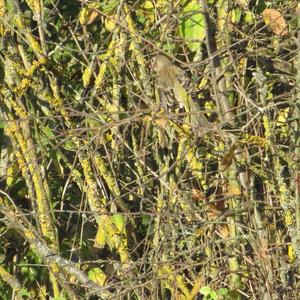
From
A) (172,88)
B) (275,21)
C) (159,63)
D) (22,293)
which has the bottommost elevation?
(22,293)

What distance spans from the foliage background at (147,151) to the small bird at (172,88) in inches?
2.4

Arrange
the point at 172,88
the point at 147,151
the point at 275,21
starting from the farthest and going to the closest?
the point at 147,151
the point at 172,88
the point at 275,21

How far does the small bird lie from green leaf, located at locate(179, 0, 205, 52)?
0.13 meters

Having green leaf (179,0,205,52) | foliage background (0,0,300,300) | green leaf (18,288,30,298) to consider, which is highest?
green leaf (179,0,205,52)

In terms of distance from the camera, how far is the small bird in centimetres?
320

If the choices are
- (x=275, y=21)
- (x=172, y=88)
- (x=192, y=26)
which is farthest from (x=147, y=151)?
(x=275, y=21)

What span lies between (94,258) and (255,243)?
88 centimetres

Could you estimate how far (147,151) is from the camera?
11.5 feet

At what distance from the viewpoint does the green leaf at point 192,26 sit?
325 cm

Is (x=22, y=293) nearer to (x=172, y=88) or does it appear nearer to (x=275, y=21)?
(x=172, y=88)

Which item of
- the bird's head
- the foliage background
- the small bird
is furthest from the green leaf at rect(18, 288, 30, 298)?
the bird's head

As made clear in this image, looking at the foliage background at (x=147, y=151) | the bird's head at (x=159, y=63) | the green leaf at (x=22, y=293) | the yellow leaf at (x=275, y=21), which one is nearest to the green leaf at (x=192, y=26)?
the foliage background at (x=147, y=151)

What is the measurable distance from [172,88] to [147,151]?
0.39m

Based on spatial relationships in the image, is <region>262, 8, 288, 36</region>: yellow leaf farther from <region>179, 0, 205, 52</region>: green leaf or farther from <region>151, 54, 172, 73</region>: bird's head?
<region>151, 54, 172, 73</region>: bird's head
